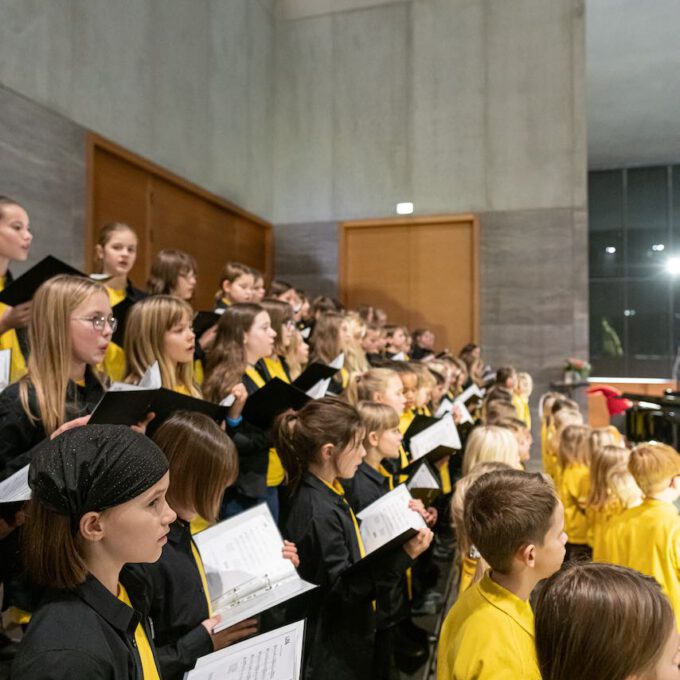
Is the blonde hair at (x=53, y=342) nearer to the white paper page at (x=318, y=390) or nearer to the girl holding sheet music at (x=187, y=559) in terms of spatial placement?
the girl holding sheet music at (x=187, y=559)

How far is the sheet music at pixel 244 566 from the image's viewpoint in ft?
4.79

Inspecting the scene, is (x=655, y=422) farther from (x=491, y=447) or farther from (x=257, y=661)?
(x=257, y=661)

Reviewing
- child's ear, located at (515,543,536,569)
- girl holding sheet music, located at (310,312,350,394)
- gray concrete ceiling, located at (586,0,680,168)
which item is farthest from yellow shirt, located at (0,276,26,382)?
gray concrete ceiling, located at (586,0,680,168)

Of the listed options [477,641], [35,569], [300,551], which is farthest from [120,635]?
[300,551]

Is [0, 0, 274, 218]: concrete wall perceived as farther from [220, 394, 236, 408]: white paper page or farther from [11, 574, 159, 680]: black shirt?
[11, 574, 159, 680]: black shirt

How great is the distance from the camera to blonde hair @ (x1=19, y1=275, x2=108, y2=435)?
1716 mm

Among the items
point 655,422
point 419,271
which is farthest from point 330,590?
point 419,271

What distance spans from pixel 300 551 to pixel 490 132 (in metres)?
6.88

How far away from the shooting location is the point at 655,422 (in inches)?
155

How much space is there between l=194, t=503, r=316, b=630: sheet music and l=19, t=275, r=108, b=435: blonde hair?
1.88ft

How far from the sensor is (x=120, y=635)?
102 centimetres

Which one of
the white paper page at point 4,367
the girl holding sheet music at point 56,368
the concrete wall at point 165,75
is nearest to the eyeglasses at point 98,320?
the girl holding sheet music at point 56,368

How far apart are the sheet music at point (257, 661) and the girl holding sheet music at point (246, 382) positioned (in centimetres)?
121

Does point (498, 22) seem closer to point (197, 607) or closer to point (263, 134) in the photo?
point (263, 134)
